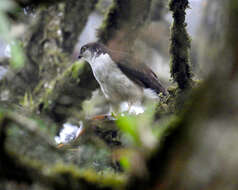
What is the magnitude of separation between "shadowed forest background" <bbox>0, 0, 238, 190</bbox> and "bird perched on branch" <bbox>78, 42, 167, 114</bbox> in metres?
0.46

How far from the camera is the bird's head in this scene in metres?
5.57

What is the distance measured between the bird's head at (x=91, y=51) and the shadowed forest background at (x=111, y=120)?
0.68 feet

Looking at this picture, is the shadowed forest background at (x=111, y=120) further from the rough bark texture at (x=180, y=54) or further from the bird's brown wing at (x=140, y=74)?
the bird's brown wing at (x=140, y=74)

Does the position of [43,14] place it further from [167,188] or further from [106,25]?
[167,188]

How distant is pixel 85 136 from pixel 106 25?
2709 mm

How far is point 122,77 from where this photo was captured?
5.42 metres

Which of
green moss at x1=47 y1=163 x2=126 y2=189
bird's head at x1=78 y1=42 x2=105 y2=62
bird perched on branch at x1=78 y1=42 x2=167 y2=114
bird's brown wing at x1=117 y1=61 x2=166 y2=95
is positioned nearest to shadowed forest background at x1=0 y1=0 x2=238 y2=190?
green moss at x1=47 y1=163 x2=126 y2=189

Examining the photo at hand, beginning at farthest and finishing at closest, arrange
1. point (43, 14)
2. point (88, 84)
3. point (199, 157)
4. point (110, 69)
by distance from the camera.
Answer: point (43, 14) → point (88, 84) → point (110, 69) → point (199, 157)

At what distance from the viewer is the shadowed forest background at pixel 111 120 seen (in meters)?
1.18

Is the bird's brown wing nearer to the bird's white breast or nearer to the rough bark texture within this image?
the bird's white breast

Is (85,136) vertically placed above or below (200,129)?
above

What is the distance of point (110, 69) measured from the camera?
212 inches

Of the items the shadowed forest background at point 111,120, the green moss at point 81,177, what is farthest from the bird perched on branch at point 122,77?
the green moss at point 81,177

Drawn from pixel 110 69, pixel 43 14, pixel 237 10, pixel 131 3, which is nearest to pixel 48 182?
pixel 237 10
